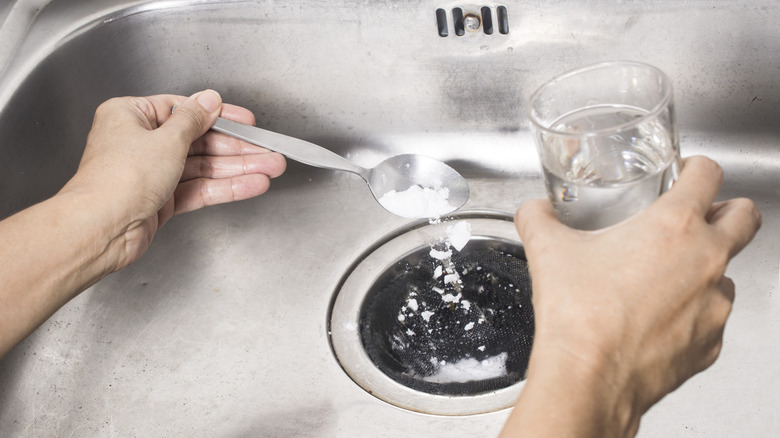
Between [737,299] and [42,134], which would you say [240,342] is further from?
[737,299]

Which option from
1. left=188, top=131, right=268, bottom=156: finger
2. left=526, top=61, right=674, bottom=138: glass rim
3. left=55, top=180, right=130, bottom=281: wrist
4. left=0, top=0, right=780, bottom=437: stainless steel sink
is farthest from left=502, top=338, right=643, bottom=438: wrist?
left=188, top=131, right=268, bottom=156: finger

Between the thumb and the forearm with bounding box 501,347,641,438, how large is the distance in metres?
0.45

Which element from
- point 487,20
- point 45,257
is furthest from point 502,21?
point 45,257

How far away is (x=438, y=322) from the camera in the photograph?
0.74 meters

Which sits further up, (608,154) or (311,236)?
(608,154)

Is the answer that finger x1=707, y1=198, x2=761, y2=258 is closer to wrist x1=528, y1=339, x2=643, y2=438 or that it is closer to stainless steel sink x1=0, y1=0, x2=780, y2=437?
wrist x1=528, y1=339, x2=643, y2=438

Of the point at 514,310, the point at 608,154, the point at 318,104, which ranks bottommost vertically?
the point at 514,310

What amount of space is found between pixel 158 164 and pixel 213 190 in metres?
0.13

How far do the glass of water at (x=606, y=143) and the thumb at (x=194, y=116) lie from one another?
39 cm

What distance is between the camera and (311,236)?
82 cm

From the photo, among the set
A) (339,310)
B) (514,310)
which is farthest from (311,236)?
(514,310)

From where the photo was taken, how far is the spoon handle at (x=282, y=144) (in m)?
0.75

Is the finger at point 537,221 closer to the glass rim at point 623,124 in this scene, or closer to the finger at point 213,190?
the glass rim at point 623,124

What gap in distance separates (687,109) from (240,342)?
56 centimetres
